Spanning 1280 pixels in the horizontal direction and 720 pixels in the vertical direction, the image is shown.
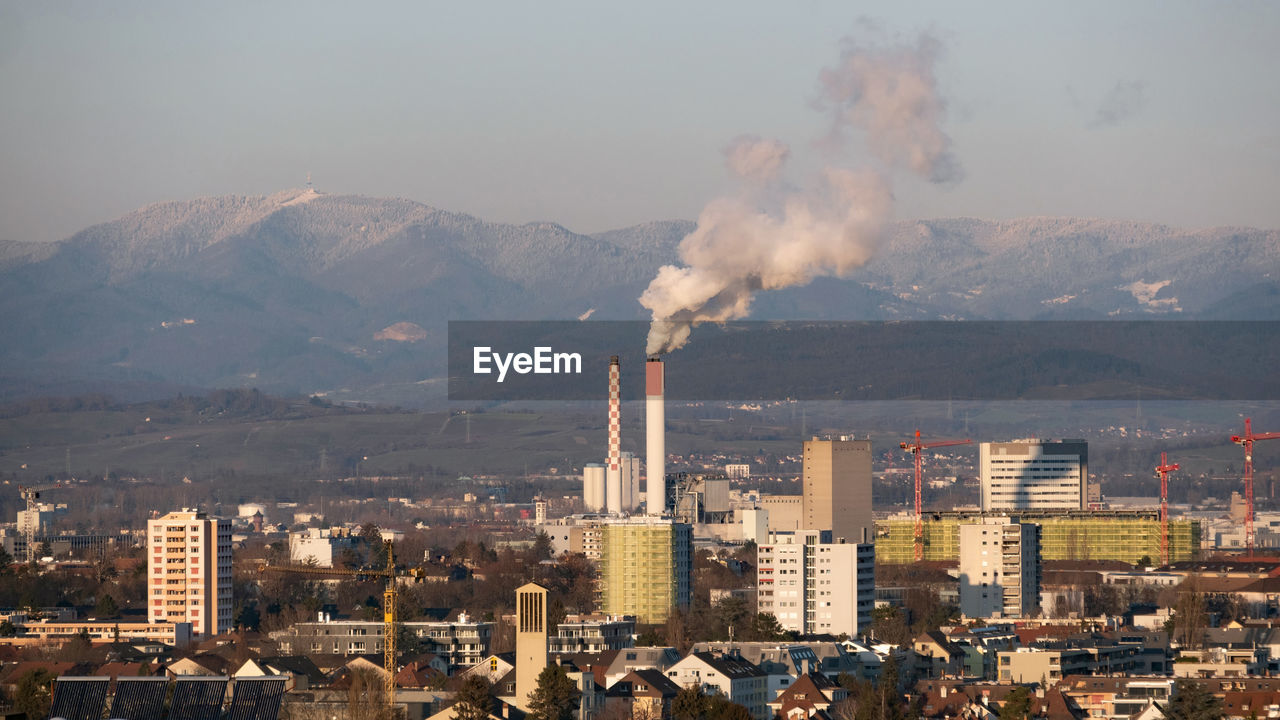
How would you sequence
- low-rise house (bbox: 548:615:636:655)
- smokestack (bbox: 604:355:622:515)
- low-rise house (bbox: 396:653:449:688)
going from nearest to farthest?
1. low-rise house (bbox: 396:653:449:688)
2. low-rise house (bbox: 548:615:636:655)
3. smokestack (bbox: 604:355:622:515)

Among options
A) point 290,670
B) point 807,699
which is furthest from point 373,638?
point 807,699

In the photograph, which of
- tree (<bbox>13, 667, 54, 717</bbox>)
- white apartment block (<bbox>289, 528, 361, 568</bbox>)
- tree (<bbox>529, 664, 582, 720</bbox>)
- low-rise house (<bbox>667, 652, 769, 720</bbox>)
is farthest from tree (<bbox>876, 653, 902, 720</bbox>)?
white apartment block (<bbox>289, 528, 361, 568</bbox>)

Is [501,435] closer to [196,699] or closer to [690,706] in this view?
[690,706]

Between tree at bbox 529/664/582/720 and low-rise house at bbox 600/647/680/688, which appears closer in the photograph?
tree at bbox 529/664/582/720

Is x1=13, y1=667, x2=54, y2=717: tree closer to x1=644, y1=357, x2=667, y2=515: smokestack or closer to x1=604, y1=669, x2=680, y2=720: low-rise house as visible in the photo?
x1=604, y1=669, x2=680, y2=720: low-rise house

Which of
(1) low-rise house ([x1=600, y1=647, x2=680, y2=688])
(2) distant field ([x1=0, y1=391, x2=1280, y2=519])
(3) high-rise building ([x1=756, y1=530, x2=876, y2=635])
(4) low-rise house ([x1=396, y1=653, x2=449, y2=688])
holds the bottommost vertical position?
(4) low-rise house ([x1=396, y1=653, x2=449, y2=688])

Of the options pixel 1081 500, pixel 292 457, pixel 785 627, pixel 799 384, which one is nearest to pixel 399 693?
pixel 785 627

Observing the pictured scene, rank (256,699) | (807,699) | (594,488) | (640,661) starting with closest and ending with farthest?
(256,699)
(807,699)
(640,661)
(594,488)

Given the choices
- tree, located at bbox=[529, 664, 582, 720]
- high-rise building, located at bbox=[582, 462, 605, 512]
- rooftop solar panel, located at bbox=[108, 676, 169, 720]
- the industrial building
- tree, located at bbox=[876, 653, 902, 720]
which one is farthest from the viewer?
high-rise building, located at bbox=[582, 462, 605, 512]

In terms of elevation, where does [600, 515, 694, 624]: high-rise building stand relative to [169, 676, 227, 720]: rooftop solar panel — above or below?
above
